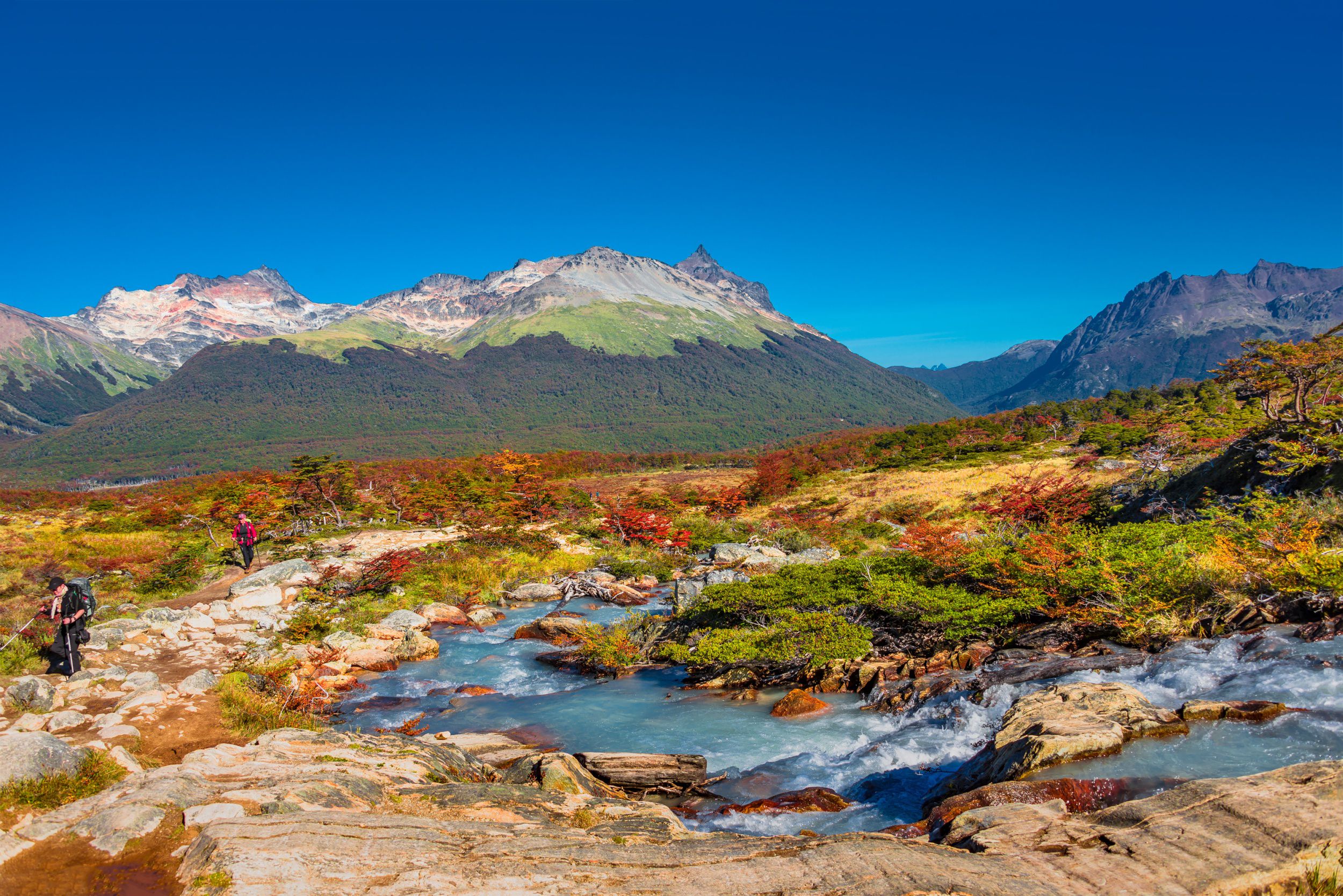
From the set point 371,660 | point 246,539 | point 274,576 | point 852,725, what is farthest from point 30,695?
point 852,725

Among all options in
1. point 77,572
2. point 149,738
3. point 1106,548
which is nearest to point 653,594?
point 1106,548

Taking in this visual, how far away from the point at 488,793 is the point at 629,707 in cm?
629

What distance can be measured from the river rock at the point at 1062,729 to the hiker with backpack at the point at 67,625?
13.2 meters

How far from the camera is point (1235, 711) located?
7.44 m

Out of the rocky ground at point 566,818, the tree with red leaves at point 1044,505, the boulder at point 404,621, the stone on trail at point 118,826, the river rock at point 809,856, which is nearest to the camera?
the river rock at point 809,856

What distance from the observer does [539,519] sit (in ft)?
108

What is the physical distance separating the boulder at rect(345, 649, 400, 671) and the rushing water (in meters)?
0.39

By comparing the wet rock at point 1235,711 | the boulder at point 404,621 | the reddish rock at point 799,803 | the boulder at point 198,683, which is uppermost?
the wet rock at point 1235,711

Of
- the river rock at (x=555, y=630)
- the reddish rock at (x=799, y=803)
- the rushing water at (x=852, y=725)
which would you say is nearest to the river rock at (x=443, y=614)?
the river rock at (x=555, y=630)

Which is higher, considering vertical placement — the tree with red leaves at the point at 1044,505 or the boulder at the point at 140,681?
the tree with red leaves at the point at 1044,505

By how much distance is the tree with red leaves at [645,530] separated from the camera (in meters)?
30.3

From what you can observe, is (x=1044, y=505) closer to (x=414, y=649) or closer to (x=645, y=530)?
(x=645, y=530)

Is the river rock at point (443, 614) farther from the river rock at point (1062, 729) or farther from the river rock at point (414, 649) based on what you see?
the river rock at point (1062, 729)

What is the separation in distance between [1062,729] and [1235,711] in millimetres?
2222
